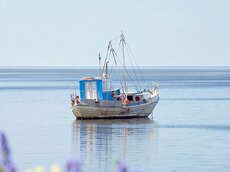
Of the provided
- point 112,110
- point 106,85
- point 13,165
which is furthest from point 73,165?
point 106,85

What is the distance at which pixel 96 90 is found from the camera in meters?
50.2

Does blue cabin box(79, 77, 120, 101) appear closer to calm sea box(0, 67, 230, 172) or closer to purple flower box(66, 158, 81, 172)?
calm sea box(0, 67, 230, 172)

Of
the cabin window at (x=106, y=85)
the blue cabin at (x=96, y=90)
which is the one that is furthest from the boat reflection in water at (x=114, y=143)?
the cabin window at (x=106, y=85)

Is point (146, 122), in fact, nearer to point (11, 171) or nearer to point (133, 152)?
point (133, 152)

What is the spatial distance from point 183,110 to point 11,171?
61.2 meters

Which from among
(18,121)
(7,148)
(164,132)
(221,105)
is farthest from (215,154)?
(221,105)

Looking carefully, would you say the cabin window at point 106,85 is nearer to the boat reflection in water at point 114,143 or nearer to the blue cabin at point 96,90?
the blue cabin at point 96,90

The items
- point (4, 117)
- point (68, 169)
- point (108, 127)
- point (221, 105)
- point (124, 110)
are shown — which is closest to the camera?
point (68, 169)

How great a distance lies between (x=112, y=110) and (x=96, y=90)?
5.19 ft

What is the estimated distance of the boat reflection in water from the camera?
29989 mm

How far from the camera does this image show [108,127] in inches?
1853

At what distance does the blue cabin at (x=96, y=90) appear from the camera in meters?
49.9

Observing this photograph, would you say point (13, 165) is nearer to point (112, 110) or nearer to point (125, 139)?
point (125, 139)

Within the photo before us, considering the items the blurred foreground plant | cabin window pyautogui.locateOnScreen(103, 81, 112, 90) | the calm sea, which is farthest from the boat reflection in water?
the blurred foreground plant
